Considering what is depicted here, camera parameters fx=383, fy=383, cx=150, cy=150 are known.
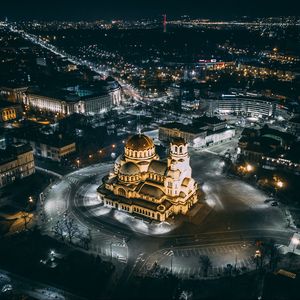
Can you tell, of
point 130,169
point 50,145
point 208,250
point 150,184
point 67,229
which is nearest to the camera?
point 208,250

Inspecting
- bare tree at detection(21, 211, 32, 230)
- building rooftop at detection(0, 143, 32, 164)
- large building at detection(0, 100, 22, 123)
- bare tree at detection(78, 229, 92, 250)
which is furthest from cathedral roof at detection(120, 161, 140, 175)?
large building at detection(0, 100, 22, 123)

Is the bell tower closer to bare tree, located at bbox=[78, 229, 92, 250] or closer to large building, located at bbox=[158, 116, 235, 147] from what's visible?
bare tree, located at bbox=[78, 229, 92, 250]

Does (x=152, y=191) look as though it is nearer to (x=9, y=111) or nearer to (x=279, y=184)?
(x=279, y=184)

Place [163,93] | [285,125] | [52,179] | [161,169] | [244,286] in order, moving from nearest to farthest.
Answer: [244,286] < [161,169] < [52,179] < [285,125] < [163,93]

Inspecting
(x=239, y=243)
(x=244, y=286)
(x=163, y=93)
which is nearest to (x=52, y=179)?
(x=239, y=243)

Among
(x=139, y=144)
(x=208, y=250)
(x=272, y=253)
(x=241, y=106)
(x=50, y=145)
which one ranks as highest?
(x=139, y=144)

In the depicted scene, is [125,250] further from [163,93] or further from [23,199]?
[163,93]

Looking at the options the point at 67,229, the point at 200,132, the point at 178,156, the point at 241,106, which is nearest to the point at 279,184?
the point at 178,156
